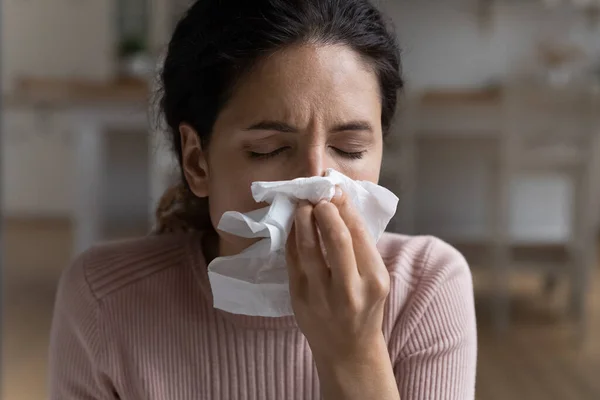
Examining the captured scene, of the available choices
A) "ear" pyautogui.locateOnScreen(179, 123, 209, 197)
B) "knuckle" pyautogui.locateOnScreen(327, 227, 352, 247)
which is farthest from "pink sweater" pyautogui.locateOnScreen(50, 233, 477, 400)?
"knuckle" pyautogui.locateOnScreen(327, 227, 352, 247)

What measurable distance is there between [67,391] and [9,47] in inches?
190

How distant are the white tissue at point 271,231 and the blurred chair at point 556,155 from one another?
2262 mm

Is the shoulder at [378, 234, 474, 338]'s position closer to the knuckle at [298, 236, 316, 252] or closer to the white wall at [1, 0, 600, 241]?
the knuckle at [298, 236, 316, 252]

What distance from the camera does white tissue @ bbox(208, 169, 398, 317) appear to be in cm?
73

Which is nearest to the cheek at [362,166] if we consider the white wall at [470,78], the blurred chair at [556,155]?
the blurred chair at [556,155]

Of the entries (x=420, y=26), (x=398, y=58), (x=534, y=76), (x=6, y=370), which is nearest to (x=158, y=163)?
(x=6, y=370)

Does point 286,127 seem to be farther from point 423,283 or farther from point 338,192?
point 423,283

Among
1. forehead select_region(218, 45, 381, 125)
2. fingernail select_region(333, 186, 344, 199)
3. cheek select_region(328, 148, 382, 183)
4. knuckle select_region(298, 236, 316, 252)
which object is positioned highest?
forehead select_region(218, 45, 381, 125)

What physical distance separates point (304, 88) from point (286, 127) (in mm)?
43

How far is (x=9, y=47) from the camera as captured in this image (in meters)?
5.23

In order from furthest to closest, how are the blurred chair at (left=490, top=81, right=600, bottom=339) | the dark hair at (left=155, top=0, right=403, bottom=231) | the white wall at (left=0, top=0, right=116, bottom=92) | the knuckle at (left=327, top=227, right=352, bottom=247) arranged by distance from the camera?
the white wall at (left=0, top=0, right=116, bottom=92) → the blurred chair at (left=490, top=81, right=600, bottom=339) → the dark hair at (left=155, top=0, right=403, bottom=231) → the knuckle at (left=327, top=227, right=352, bottom=247)

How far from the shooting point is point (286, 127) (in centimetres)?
77

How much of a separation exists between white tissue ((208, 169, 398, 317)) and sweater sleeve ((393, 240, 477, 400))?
13cm

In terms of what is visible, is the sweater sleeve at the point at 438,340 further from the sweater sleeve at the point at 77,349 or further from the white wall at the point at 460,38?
the white wall at the point at 460,38
